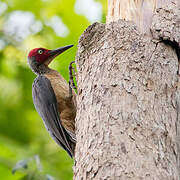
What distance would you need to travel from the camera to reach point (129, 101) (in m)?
2.52

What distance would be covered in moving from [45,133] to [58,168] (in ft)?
2.50

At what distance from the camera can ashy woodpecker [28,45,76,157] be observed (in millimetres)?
4145

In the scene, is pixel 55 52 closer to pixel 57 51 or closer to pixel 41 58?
pixel 57 51

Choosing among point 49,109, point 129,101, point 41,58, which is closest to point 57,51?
point 41,58

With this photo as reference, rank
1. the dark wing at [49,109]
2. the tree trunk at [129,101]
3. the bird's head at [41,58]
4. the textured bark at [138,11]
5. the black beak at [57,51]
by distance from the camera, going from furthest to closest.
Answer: the bird's head at [41,58]
the black beak at [57,51]
the dark wing at [49,109]
the textured bark at [138,11]
the tree trunk at [129,101]

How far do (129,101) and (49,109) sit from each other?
2.01 meters

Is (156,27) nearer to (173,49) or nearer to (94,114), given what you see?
(173,49)

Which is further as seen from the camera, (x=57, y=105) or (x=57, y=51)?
(x=57, y=51)

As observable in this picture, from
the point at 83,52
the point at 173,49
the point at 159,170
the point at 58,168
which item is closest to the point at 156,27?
the point at 173,49

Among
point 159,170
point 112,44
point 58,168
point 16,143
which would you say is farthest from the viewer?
point 16,143

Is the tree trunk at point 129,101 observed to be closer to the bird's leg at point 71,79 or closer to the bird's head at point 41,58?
the bird's leg at point 71,79

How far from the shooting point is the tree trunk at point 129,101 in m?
2.27

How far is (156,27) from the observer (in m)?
2.91

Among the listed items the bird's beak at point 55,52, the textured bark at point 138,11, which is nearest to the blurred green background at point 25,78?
the bird's beak at point 55,52
